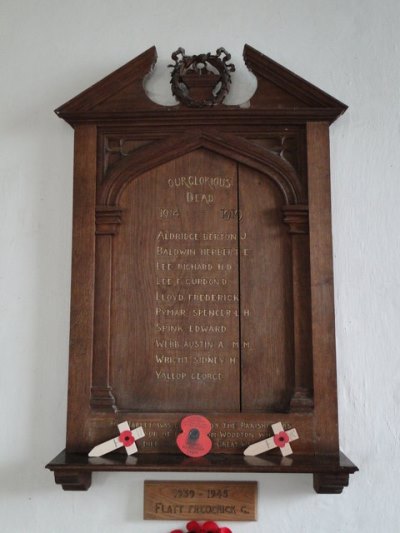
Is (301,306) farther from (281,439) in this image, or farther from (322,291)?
(281,439)

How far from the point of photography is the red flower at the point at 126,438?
204 cm

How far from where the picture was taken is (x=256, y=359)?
6.98 ft

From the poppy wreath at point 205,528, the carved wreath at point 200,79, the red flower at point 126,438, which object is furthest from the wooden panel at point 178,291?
the poppy wreath at point 205,528

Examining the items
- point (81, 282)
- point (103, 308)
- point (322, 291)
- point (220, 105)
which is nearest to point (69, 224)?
point (81, 282)

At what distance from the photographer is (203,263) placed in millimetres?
2182

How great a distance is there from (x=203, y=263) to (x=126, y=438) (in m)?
0.71

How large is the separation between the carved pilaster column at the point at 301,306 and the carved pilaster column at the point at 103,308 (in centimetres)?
68

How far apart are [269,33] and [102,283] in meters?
1.25

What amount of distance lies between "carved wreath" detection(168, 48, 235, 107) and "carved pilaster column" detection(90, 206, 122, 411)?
1.77 ft

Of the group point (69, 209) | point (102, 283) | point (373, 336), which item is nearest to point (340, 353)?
point (373, 336)

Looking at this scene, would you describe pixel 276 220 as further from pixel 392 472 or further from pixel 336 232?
pixel 392 472

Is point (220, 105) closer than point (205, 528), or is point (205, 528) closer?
point (205, 528)

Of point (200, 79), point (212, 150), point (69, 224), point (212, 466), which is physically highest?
point (200, 79)

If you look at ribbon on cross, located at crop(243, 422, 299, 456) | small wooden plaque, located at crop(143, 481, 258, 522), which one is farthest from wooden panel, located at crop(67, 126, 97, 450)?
ribbon on cross, located at crop(243, 422, 299, 456)
